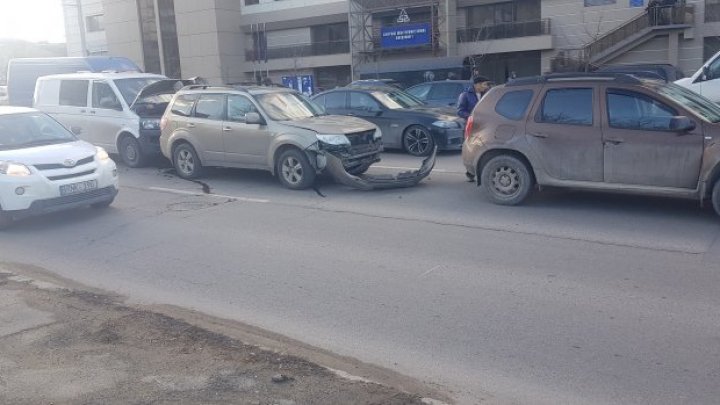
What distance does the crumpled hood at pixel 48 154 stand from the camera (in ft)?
31.1

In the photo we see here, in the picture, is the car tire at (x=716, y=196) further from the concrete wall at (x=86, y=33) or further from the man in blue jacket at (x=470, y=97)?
the concrete wall at (x=86, y=33)

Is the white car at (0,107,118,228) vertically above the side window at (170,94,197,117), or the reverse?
the side window at (170,94,197,117)

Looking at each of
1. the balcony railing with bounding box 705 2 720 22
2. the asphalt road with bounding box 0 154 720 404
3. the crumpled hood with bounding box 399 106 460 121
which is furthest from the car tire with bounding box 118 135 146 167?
the balcony railing with bounding box 705 2 720 22

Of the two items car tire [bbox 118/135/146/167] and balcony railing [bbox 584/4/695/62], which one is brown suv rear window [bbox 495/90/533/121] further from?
balcony railing [bbox 584/4/695/62]

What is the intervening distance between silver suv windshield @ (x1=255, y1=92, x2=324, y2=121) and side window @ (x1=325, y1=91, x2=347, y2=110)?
3685mm

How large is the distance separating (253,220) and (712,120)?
6122mm

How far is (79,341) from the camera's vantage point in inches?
216

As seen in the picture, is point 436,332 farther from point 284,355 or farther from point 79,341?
point 79,341

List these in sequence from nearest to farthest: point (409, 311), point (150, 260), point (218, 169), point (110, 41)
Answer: point (409, 311), point (150, 260), point (218, 169), point (110, 41)

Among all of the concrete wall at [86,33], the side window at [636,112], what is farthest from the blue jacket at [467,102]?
the concrete wall at [86,33]

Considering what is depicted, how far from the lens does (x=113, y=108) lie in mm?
15141

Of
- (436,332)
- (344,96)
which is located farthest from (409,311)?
(344,96)

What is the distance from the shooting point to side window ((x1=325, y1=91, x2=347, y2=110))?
659 inches

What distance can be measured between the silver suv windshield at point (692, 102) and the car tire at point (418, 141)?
6552 mm
